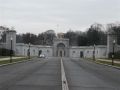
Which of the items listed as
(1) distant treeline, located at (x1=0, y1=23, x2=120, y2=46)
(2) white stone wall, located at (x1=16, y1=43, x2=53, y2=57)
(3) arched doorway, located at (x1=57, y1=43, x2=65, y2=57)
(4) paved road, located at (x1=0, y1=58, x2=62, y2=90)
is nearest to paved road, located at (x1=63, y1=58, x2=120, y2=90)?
(4) paved road, located at (x1=0, y1=58, x2=62, y2=90)

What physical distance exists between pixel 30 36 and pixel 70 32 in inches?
1364

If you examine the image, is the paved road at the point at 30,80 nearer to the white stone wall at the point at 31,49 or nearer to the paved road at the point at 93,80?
the paved road at the point at 93,80

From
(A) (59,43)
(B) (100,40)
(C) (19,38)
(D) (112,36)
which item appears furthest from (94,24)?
(D) (112,36)

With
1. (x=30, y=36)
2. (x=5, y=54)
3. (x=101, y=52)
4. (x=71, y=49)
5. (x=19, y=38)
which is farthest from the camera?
(x=19, y=38)

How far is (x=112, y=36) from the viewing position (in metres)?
88.1

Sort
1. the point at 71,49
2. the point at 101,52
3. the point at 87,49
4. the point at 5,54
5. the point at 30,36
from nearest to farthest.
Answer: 1. the point at 5,54
2. the point at 101,52
3. the point at 87,49
4. the point at 71,49
5. the point at 30,36

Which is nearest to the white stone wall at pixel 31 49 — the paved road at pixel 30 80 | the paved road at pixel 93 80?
the paved road at pixel 93 80

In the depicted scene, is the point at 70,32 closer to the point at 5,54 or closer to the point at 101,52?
the point at 101,52

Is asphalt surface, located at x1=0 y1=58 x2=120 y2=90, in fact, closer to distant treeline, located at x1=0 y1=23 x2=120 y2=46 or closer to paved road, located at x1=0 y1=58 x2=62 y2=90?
paved road, located at x1=0 y1=58 x2=62 y2=90

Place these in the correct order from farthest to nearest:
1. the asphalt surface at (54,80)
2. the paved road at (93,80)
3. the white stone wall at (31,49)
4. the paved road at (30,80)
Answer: the white stone wall at (31,49), the paved road at (93,80), the asphalt surface at (54,80), the paved road at (30,80)

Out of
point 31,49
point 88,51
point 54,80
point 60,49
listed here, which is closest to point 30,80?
point 54,80

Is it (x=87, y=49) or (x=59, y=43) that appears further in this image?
(x=59, y=43)

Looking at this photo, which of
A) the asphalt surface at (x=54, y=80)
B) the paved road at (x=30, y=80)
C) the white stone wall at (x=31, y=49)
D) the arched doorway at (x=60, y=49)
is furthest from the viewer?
the arched doorway at (x=60, y=49)

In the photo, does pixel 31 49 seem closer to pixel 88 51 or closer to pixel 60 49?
pixel 60 49
